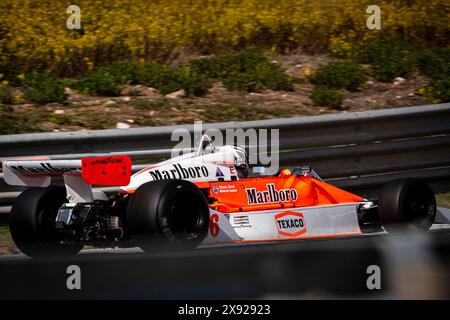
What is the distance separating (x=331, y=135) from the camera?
31.5 ft

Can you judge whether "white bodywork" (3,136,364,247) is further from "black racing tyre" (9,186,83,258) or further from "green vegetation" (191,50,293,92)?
"green vegetation" (191,50,293,92)

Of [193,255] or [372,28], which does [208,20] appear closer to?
[372,28]

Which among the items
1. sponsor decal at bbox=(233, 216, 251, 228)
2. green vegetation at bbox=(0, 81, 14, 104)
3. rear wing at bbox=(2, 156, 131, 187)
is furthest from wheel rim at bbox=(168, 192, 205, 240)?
green vegetation at bbox=(0, 81, 14, 104)

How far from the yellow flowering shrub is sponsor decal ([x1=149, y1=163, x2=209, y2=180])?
524 cm

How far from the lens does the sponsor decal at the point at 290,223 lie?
716 cm

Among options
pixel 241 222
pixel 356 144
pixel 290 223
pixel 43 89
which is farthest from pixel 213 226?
pixel 43 89

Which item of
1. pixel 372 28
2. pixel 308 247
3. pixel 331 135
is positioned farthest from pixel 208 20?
pixel 308 247

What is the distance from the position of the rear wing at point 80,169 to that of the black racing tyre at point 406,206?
287 centimetres

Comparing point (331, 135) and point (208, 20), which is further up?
point (208, 20)

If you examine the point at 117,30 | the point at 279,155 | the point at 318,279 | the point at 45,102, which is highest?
the point at 117,30

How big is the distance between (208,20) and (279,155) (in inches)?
213

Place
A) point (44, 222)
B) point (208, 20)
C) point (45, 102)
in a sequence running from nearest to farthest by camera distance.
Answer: point (44, 222), point (45, 102), point (208, 20)

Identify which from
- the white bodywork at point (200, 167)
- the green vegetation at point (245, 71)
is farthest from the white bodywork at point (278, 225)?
the green vegetation at point (245, 71)

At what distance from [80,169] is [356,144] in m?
4.69
